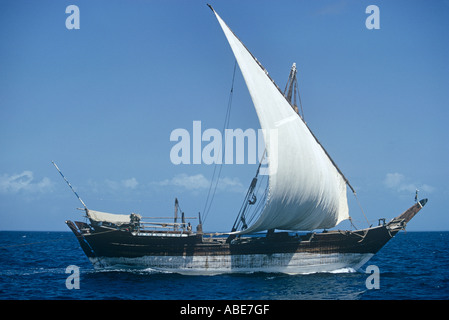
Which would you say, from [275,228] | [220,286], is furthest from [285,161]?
[220,286]

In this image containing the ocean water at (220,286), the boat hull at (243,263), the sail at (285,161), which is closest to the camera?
the ocean water at (220,286)

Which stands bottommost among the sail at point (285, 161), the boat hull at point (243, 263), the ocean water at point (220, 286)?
the ocean water at point (220, 286)

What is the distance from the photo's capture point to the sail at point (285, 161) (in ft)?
87.8

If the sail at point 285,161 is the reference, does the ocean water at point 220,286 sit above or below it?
below

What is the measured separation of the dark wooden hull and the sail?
4.56ft

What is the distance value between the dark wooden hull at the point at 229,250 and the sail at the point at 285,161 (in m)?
1.39

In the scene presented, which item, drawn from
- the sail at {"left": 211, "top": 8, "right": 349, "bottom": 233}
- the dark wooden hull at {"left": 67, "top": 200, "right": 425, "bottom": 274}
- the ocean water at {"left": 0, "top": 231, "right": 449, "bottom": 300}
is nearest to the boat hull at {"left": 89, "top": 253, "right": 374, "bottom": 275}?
the dark wooden hull at {"left": 67, "top": 200, "right": 425, "bottom": 274}

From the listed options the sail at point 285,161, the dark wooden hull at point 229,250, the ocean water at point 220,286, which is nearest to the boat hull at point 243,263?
the dark wooden hull at point 229,250

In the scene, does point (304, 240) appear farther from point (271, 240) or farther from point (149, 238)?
point (149, 238)

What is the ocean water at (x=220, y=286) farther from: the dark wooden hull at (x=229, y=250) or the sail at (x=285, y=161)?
the sail at (x=285, y=161)

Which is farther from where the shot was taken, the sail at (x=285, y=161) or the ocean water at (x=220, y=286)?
the sail at (x=285, y=161)

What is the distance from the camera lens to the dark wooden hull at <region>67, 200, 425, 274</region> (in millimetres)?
28984

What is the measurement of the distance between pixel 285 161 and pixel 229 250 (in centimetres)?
738
